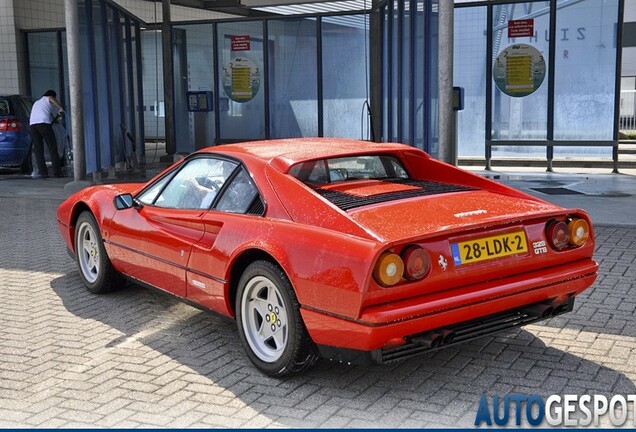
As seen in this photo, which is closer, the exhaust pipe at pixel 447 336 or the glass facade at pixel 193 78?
the exhaust pipe at pixel 447 336

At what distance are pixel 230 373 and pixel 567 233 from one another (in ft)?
6.80

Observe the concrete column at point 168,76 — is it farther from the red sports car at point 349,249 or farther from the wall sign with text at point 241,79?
the red sports car at point 349,249

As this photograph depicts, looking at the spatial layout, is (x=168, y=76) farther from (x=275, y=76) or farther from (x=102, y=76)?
(x=102, y=76)

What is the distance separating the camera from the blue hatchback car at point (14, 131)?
1466 centimetres

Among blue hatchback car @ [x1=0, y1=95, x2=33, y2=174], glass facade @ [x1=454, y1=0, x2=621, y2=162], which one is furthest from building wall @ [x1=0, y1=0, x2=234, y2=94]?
glass facade @ [x1=454, y1=0, x2=621, y2=162]

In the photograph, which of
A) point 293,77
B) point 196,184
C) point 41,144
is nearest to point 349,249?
point 196,184

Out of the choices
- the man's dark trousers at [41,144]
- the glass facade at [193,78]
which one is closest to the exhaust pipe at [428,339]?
the man's dark trousers at [41,144]

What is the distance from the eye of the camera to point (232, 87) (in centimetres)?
1675

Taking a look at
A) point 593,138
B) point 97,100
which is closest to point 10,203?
point 97,100

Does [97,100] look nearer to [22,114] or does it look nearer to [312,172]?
[22,114]

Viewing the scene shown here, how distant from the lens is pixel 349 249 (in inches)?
154

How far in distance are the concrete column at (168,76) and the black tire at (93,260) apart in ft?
35.9

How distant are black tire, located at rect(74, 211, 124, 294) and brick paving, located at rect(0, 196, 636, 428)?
172 mm

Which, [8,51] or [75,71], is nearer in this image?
A: [75,71]
